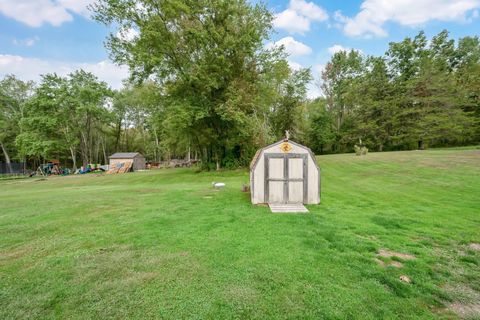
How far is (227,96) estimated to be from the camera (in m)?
17.3

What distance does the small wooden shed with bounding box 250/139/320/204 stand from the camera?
714cm

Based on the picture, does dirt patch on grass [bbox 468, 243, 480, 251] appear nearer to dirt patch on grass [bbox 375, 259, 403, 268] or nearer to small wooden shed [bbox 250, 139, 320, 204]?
dirt patch on grass [bbox 375, 259, 403, 268]

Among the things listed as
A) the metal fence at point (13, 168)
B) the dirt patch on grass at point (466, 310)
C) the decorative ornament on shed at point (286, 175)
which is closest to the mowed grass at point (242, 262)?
the dirt patch on grass at point (466, 310)

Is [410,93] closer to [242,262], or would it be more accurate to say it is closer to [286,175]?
[286,175]

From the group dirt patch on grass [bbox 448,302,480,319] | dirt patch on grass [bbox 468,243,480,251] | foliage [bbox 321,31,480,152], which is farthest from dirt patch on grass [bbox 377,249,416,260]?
foliage [bbox 321,31,480,152]

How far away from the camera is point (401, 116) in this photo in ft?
95.8

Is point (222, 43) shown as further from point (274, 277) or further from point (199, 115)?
point (274, 277)

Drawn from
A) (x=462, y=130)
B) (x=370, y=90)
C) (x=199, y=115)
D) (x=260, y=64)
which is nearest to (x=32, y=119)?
(x=199, y=115)

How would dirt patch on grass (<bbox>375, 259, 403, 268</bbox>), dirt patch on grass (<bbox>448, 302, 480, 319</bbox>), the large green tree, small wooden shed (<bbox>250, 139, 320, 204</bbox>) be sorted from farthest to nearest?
the large green tree < small wooden shed (<bbox>250, 139, 320, 204</bbox>) < dirt patch on grass (<bbox>375, 259, 403, 268</bbox>) < dirt patch on grass (<bbox>448, 302, 480, 319</bbox>)

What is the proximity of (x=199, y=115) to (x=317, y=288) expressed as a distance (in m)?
14.7

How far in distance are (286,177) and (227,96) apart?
11.9 metres

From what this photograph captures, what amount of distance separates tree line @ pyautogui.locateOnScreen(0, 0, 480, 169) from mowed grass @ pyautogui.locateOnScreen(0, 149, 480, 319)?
450 inches

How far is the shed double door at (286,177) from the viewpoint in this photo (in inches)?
281

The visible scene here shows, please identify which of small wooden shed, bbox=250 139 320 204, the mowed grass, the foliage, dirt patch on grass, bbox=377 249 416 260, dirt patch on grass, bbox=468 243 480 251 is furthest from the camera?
the foliage
